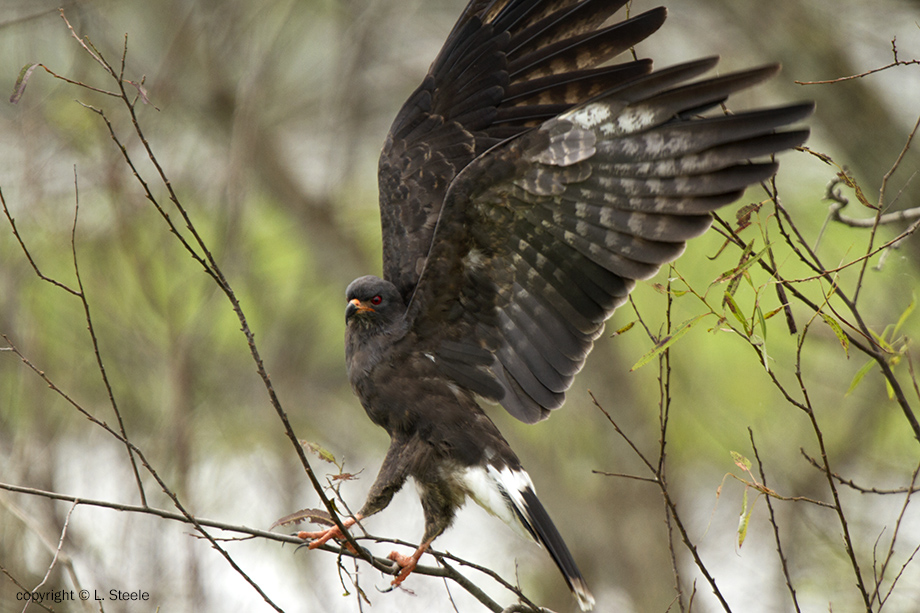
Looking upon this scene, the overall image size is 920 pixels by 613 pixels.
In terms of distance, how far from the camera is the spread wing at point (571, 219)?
8.36 ft

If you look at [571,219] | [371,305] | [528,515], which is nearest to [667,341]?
[571,219]

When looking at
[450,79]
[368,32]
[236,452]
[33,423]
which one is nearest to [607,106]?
[450,79]

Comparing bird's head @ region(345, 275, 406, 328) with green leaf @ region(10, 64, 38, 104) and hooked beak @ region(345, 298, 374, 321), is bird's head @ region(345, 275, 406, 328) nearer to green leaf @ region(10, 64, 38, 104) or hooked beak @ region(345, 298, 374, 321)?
hooked beak @ region(345, 298, 374, 321)

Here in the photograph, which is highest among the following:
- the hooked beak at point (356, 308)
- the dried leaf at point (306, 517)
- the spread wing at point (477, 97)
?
the spread wing at point (477, 97)

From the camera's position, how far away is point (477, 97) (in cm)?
379

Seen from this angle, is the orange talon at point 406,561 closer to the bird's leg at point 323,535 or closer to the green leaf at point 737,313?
the bird's leg at point 323,535

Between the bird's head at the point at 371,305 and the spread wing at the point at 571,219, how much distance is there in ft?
0.46

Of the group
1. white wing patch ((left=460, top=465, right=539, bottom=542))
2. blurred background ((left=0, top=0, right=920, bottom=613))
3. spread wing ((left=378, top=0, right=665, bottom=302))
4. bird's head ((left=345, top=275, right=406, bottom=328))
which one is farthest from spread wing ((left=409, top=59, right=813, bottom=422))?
blurred background ((left=0, top=0, right=920, bottom=613))

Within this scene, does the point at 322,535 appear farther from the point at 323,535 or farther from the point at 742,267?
the point at 742,267

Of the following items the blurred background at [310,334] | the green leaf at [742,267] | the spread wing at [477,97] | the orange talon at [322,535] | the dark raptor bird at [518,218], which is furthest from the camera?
the blurred background at [310,334]

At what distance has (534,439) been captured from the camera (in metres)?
10.0

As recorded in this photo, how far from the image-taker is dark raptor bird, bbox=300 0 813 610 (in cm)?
265

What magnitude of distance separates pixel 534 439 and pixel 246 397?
3.20 m

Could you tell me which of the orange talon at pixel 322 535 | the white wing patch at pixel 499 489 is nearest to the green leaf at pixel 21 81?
the orange talon at pixel 322 535
